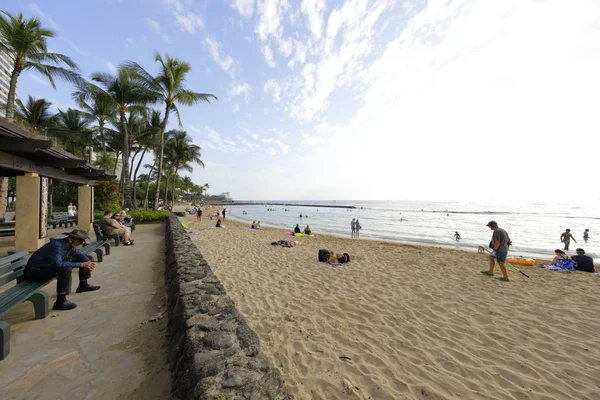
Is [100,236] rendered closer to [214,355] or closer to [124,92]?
[214,355]

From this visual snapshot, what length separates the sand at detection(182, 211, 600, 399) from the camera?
2477 mm

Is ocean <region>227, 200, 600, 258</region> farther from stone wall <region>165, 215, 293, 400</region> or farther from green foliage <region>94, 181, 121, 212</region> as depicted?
stone wall <region>165, 215, 293, 400</region>

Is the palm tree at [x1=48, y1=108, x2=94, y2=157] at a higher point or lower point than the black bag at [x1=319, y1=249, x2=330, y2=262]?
higher

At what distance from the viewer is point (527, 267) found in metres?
8.33

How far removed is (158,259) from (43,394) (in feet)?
15.4

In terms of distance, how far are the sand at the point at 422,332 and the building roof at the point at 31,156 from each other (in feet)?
15.4

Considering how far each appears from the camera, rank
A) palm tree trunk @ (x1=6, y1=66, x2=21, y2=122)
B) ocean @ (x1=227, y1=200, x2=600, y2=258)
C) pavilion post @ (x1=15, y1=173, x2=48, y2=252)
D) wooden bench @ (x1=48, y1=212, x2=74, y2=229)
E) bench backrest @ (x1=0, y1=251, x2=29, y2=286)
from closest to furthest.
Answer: bench backrest @ (x1=0, y1=251, x2=29, y2=286)
pavilion post @ (x1=15, y1=173, x2=48, y2=252)
palm tree trunk @ (x1=6, y1=66, x2=21, y2=122)
wooden bench @ (x1=48, y1=212, x2=74, y2=229)
ocean @ (x1=227, y1=200, x2=600, y2=258)

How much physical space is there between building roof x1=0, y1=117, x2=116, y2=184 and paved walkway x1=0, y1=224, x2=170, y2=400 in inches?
108

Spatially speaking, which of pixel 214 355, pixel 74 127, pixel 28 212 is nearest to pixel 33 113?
pixel 74 127

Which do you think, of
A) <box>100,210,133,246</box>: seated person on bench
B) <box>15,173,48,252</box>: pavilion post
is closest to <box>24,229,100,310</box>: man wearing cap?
<box>100,210,133,246</box>: seated person on bench

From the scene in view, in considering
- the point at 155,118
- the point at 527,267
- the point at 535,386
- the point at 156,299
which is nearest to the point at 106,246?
the point at 156,299

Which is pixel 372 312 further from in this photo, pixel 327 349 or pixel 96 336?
pixel 96 336

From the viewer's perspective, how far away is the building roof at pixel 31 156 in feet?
14.6

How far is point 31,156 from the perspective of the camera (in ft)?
19.0
